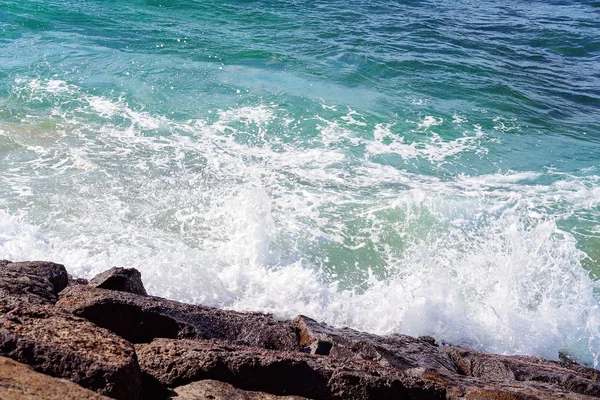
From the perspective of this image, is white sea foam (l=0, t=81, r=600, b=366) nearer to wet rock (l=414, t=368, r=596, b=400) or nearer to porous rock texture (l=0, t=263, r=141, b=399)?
wet rock (l=414, t=368, r=596, b=400)

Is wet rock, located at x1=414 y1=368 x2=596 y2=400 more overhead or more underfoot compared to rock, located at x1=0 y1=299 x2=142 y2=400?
more underfoot

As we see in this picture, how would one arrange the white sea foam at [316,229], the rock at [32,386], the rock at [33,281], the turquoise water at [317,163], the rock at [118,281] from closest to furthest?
1. the rock at [32,386]
2. the rock at [33,281]
3. the rock at [118,281]
4. the white sea foam at [316,229]
5. the turquoise water at [317,163]

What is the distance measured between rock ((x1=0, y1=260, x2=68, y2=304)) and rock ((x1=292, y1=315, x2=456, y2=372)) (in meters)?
1.85

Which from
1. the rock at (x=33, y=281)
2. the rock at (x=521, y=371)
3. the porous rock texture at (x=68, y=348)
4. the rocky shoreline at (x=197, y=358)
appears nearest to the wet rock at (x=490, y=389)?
the rocky shoreline at (x=197, y=358)

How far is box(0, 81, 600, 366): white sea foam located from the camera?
687 cm

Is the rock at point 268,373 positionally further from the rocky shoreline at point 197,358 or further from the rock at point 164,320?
the rock at point 164,320

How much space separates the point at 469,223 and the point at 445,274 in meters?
1.57

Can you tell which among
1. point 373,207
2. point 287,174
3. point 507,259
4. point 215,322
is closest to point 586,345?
point 507,259

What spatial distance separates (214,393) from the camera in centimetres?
339

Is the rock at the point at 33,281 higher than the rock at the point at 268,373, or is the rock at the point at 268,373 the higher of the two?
the rock at the point at 268,373

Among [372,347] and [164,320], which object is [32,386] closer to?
[164,320]

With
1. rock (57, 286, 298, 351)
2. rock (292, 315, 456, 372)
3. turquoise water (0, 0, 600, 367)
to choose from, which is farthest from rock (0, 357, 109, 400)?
turquoise water (0, 0, 600, 367)

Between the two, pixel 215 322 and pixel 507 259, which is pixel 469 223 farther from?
pixel 215 322

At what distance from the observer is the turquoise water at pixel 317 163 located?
7.09 meters
